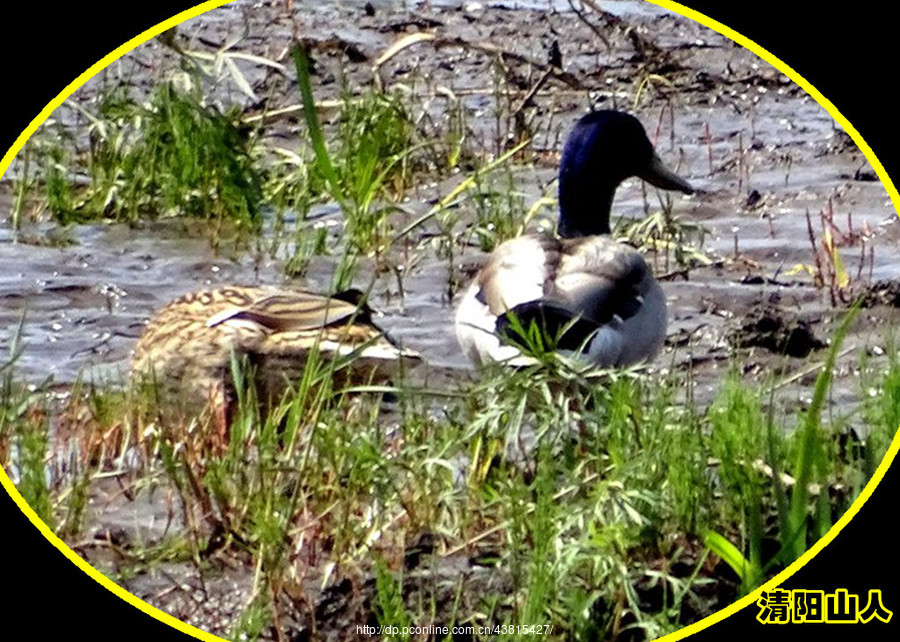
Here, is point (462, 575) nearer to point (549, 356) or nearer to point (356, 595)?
point (356, 595)

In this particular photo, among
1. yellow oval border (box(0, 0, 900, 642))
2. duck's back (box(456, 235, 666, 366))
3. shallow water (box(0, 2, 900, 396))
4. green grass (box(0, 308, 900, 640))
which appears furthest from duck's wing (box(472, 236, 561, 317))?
yellow oval border (box(0, 0, 900, 642))

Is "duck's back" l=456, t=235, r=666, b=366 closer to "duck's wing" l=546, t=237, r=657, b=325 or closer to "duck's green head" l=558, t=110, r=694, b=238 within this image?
"duck's wing" l=546, t=237, r=657, b=325

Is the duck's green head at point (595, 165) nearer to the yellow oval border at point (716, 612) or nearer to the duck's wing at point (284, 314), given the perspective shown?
the duck's wing at point (284, 314)

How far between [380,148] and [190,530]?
121 inches

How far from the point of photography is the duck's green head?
8.47 m

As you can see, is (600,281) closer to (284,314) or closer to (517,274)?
(517,274)

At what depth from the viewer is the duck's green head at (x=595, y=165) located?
8.47 meters

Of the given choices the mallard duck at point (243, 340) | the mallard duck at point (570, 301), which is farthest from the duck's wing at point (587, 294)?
the mallard duck at point (243, 340)

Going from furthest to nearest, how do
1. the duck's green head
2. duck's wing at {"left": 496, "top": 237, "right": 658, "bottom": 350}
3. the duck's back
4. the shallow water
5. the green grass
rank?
1. the duck's green head
2. the shallow water
3. the duck's back
4. duck's wing at {"left": 496, "top": 237, "right": 658, "bottom": 350}
5. the green grass

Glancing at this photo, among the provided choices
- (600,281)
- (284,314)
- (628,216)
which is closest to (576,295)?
(600,281)

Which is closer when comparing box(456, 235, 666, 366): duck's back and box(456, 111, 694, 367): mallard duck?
box(456, 111, 694, 367): mallard duck

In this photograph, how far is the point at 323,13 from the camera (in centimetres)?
1014

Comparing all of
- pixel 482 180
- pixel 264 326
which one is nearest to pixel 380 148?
pixel 482 180

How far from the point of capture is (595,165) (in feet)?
27.9
